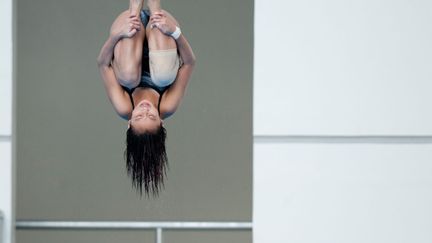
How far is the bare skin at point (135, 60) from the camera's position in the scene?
3883 mm

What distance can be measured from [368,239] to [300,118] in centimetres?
72

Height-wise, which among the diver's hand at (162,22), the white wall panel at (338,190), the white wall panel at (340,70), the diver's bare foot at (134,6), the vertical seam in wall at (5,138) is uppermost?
the diver's bare foot at (134,6)

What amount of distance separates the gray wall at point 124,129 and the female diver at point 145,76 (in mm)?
45

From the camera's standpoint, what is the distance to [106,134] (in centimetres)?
390

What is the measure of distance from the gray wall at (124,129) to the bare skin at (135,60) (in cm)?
4

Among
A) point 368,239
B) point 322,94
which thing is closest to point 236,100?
point 322,94

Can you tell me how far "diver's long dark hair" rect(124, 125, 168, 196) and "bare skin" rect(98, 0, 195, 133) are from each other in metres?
0.05

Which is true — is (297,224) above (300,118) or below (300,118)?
below

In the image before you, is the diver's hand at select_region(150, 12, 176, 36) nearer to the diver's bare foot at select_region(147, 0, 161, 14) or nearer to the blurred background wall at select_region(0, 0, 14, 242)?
the diver's bare foot at select_region(147, 0, 161, 14)

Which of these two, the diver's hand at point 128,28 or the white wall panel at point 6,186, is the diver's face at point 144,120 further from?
the white wall panel at point 6,186

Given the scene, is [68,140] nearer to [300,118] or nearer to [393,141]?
[300,118]

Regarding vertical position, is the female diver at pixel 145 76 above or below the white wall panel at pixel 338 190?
above

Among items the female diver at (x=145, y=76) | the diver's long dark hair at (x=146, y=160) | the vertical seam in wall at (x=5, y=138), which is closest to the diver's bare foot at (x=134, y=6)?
the female diver at (x=145, y=76)

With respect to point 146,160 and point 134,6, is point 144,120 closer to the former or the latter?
point 146,160
